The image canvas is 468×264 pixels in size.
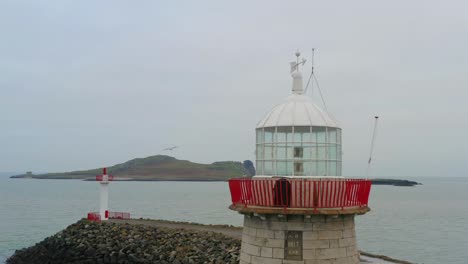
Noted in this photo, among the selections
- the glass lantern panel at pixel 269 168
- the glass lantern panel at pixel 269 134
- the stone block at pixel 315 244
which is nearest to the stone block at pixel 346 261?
the stone block at pixel 315 244

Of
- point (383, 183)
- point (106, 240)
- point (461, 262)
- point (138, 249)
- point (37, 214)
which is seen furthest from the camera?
point (383, 183)

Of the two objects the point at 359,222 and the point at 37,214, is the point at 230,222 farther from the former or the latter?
the point at 37,214

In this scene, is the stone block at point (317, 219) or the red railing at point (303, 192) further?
the stone block at point (317, 219)

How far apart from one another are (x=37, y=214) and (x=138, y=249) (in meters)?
36.9

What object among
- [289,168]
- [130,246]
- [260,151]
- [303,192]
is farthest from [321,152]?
[130,246]

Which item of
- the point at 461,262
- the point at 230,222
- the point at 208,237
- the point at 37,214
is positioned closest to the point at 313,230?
the point at 208,237

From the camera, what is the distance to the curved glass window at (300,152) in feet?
26.3

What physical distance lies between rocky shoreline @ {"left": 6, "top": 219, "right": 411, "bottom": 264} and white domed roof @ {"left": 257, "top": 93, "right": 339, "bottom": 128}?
934 centimetres

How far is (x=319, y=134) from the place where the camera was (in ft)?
26.5

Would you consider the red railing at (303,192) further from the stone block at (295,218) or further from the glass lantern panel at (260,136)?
the glass lantern panel at (260,136)

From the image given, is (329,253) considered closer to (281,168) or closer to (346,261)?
(346,261)

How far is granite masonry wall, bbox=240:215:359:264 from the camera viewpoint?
7.81 metres

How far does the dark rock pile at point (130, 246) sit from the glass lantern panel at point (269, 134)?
30.2 ft

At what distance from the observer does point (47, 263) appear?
2167cm
